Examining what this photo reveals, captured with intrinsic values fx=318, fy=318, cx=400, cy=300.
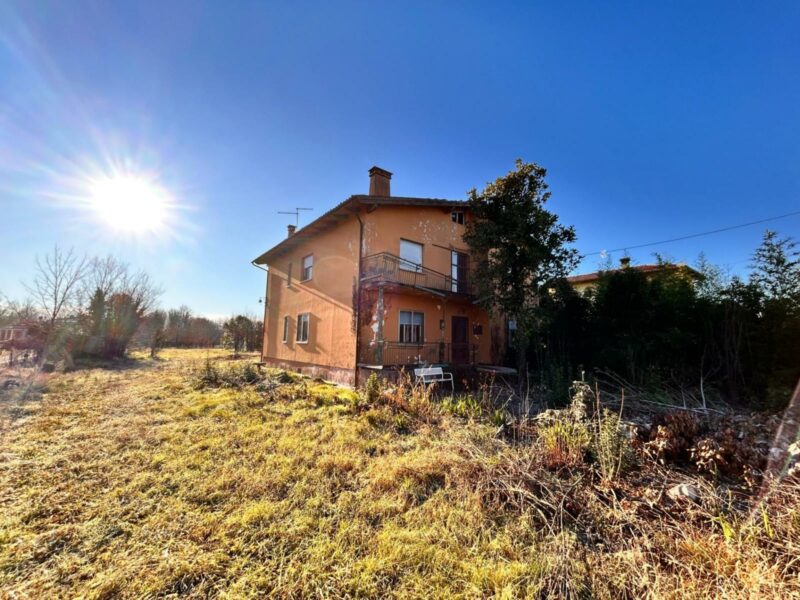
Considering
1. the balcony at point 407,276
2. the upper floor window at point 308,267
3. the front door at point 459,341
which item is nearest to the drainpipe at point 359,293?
the balcony at point 407,276

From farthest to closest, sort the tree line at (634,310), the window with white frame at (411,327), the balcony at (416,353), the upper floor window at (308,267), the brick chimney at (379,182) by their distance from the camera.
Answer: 1. the upper floor window at (308,267)
2. the brick chimney at (379,182)
3. the window with white frame at (411,327)
4. the balcony at (416,353)
5. the tree line at (634,310)

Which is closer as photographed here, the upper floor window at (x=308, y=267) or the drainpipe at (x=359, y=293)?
the drainpipe at (x=359, y=293)

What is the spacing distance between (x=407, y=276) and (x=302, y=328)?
5.79 meters

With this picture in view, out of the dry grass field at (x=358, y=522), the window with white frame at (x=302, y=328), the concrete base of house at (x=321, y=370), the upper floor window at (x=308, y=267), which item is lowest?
the dry grass field at (x=358, y=522)

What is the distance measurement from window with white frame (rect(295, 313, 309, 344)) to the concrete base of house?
103 centimetres

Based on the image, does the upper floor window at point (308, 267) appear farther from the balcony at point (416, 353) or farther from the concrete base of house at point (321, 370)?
the balcony at point (416, 353)

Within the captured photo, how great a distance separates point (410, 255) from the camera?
12.1 m

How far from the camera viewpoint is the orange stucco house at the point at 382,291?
10.9 metres

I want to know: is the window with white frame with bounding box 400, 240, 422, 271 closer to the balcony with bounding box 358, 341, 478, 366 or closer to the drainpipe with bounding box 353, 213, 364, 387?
the drainpipe with bounding box 353, 213, 364, 387

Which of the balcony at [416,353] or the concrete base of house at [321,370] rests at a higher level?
the balcony at [416,353]

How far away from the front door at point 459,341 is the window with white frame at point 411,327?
1.65 m

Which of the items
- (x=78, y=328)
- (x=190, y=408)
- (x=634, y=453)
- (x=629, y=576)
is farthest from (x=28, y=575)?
(x=78, y=328)

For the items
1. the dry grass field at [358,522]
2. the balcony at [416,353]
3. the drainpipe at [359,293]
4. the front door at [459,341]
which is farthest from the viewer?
the front door at [459,341]

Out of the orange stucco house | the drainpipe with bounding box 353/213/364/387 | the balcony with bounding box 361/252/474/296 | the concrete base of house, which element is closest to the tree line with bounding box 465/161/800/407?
the balcony with bounding box 361/252/474/296
